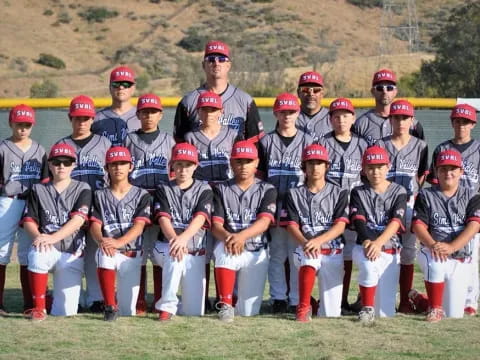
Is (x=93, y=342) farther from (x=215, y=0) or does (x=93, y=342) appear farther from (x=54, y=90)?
(x=215, y=0)

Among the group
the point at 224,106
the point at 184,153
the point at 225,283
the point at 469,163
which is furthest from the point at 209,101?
the point at 469,163

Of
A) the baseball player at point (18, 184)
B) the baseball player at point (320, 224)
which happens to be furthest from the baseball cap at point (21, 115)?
the baseball player at point (320, 224)

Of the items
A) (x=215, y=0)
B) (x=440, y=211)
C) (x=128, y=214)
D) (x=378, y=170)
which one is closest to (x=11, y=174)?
(x=128, y=214)

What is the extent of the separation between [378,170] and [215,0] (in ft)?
109

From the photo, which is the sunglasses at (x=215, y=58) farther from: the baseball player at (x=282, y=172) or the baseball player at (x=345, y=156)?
the baseball player at (x=345, y=156)

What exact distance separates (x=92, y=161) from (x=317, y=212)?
1634mm

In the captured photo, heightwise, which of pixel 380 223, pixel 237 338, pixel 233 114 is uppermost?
pixel 233 114

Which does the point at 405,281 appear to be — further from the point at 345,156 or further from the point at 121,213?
the point at 121,213

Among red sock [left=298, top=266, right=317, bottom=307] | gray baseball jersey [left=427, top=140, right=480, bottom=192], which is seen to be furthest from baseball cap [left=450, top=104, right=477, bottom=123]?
red sock [left=298, top=266, right=317, bottom=307]

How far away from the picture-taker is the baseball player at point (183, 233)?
19.3 ft

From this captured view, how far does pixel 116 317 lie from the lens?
5844 mm

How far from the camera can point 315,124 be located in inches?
263

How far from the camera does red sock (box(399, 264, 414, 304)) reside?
629cm

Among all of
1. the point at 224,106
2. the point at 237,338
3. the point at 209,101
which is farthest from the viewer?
the point at 224,106
